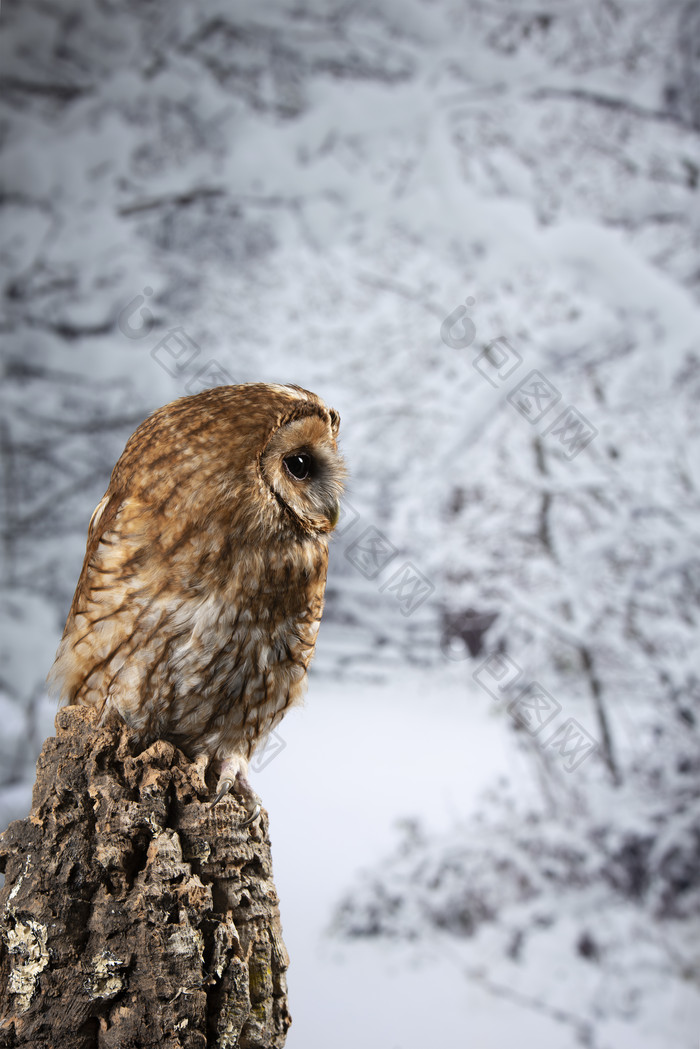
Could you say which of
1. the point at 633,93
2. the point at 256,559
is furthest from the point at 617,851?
the point at 633,93

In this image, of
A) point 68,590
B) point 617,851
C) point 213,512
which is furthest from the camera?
point 68,590

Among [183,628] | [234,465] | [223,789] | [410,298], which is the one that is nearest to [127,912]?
[223,789]

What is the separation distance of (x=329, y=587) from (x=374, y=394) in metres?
0.62

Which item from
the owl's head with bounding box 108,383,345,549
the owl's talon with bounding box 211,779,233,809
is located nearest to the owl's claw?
the owl's talon with bounding box 211,779,233,809

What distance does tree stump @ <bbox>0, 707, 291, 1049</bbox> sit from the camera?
0.79 m

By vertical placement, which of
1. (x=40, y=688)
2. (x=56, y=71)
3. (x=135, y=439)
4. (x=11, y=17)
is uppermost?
(x=11, y=17)

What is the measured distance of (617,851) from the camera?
2.01 m

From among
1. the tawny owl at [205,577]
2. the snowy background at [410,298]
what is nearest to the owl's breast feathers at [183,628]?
the tawny owl at [205,577]

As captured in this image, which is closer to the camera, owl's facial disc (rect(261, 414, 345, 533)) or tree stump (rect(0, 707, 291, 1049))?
tree stump (rect(0, 707, 291, 1049))

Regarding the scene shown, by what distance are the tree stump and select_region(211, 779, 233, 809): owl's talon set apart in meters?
0.01

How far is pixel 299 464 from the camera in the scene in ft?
3.23

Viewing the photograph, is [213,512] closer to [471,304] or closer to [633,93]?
[471,304]

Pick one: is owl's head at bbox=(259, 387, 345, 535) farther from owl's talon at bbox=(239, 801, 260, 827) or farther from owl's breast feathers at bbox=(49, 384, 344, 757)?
owl's talon at bbox=(239, 801, 260, 827)

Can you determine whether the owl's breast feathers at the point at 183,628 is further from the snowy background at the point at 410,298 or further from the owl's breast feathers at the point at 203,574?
the snowy background at the point at 410,298
